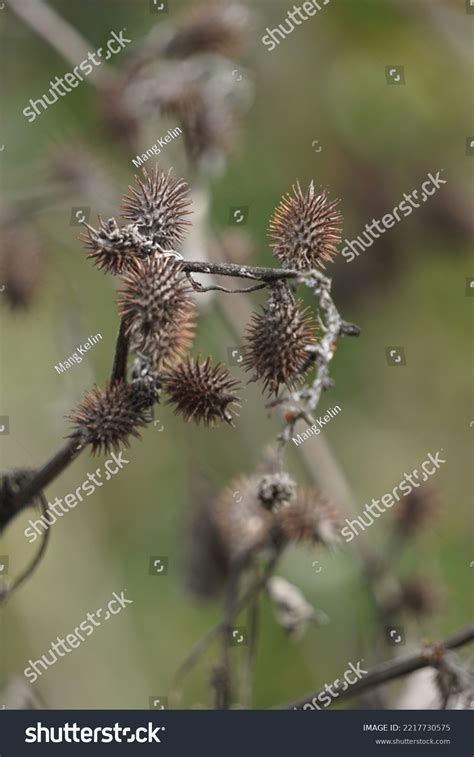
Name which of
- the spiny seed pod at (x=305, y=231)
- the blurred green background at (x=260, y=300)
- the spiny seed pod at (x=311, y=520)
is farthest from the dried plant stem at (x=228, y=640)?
the blurred green background at (x=260, y=300)

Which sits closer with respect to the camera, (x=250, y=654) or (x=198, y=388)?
(x=198, y=388)

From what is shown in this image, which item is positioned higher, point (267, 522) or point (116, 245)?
point (116, 245)

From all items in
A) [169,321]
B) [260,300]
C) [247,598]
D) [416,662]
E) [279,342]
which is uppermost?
[260,300]

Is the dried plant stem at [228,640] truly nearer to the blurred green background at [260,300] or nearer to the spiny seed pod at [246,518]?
the spiny seed pod at [246,518]

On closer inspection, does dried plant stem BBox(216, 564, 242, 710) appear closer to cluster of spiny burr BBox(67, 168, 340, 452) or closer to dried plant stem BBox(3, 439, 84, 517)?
dried plant stem BBox(3, 439, 84, 517)

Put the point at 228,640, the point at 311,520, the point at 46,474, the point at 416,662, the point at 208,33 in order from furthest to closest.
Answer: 1. the point at 208,33
2. the point at 228,640
3. the point at 311,520
4. the point at 416,662
5. the point at 46,474

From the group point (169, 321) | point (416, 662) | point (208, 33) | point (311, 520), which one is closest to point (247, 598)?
point (311, 520)

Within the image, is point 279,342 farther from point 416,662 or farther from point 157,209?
point 416,662
